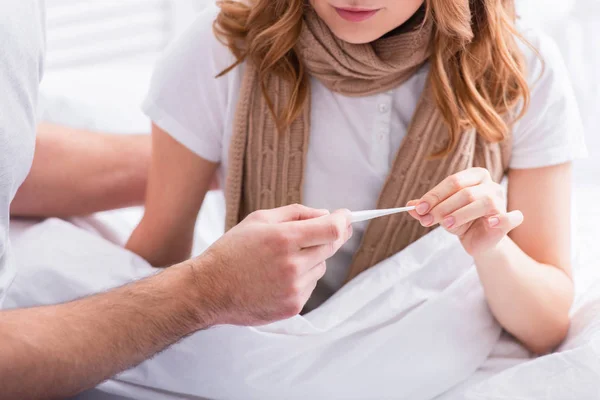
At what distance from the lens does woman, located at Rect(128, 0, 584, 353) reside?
1109 mm

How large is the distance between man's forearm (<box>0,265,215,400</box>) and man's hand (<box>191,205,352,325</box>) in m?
0.03

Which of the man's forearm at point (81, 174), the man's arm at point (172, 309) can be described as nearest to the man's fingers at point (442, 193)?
the man's arm at point (172, 309)

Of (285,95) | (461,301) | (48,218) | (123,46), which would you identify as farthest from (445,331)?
(123,46)

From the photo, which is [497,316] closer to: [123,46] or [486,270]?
[486,270]

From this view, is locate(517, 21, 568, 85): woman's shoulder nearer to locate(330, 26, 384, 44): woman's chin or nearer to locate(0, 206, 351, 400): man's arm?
locate(330, 26, 384, 44): woman's chin

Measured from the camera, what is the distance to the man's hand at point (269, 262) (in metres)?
0.89

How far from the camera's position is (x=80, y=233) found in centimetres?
128

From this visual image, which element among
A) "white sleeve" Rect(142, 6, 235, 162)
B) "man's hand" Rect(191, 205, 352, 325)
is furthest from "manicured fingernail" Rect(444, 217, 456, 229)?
"white sleeve" Rect(142, 6, 235, 162)

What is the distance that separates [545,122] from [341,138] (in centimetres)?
31

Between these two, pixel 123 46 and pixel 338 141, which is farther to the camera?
pixel 123 46

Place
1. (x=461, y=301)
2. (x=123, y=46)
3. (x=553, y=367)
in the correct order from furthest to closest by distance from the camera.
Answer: (x=123, y=46), (x=461, y=301), (x=553, y=367)

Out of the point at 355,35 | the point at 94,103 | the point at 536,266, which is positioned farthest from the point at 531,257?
the point at 94,103

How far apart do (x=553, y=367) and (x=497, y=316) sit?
0.47ft

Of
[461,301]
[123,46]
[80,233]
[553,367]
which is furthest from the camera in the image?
[123,46]
